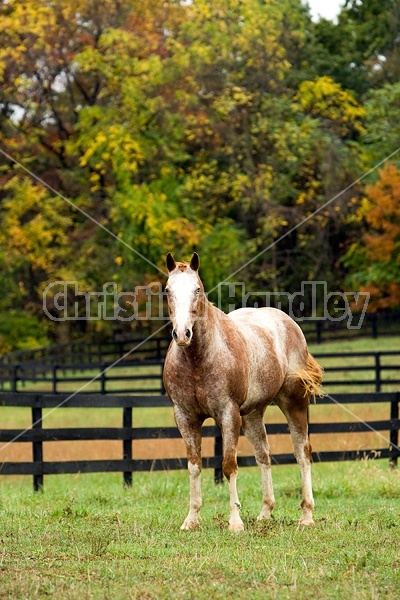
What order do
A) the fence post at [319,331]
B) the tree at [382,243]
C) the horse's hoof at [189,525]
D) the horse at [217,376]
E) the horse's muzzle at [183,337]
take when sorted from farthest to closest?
the fence post at [319,331] < the tree at [382,243] < the horse's hoof at [189,525] < the horse at [217,376] < the horse's muzzle at [183,337]

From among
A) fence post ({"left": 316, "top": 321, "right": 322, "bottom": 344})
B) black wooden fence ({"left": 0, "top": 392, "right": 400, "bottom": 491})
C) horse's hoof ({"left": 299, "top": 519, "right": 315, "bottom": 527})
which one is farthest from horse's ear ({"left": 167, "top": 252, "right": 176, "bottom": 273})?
fence post ({"left": 316, "top": 321, "right": 322, "bottom": 344})

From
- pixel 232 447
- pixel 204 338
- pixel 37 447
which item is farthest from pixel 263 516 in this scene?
pixel 37 447

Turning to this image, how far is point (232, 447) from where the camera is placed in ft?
27.9

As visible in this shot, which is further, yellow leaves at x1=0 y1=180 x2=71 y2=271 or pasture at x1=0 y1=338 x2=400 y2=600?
yellow leaves at x1=0 y1=180 x2=71 y2=271

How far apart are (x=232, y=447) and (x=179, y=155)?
90.4 feet

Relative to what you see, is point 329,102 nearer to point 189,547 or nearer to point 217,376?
point 217,376

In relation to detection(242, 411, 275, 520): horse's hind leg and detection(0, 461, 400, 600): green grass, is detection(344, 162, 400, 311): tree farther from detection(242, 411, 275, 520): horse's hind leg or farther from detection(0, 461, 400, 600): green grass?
detection(242, 411, 275, 520): horse's hind leg

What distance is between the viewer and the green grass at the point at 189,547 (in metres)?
6.29

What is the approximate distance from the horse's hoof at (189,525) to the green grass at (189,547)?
12 cm

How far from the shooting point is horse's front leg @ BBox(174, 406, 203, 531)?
862 centimetres

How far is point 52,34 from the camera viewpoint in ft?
123

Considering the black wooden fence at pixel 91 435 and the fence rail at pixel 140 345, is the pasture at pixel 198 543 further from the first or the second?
the fence rail at pixel 140 345

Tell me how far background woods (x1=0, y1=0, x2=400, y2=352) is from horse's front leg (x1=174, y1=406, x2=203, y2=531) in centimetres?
2490

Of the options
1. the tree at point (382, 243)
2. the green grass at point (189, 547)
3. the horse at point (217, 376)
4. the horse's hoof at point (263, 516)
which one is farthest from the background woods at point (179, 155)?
the horse's hoof at point (263, 516)
